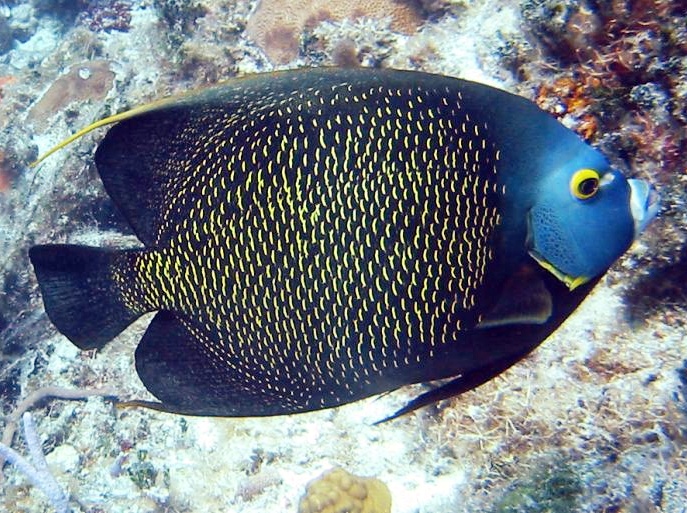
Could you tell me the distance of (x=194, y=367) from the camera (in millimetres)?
1591

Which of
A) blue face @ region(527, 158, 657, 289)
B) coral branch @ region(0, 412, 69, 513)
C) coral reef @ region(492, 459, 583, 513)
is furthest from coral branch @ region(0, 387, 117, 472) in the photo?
blue face @ region(527, 158, 657, 289)

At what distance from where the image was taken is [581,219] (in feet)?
4.03

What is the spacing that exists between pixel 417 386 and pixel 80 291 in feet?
6.52

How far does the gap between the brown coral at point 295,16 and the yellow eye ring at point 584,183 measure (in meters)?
3.21

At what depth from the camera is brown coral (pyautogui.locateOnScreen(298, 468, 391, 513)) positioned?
3.16 meters

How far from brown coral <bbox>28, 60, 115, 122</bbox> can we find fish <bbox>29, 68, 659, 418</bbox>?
515 centimetres

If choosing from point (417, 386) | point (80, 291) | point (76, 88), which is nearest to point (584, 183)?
point (80, 291)

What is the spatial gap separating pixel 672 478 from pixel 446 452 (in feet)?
3.71

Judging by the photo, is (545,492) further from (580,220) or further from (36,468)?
(36,468)

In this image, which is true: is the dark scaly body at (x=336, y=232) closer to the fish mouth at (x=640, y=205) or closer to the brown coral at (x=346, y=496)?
the fish mouth at (x=640, y=205)

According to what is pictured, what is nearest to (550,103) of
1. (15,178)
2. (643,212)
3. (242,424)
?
(643,212)

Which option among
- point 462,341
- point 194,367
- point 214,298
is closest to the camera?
point 462,341

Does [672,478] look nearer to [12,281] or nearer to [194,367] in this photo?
[194,367]

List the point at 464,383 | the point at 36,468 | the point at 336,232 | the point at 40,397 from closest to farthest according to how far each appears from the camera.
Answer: the point at 336,232 → the point at 464,383 → the point at 36,468 → the point at 40,397
